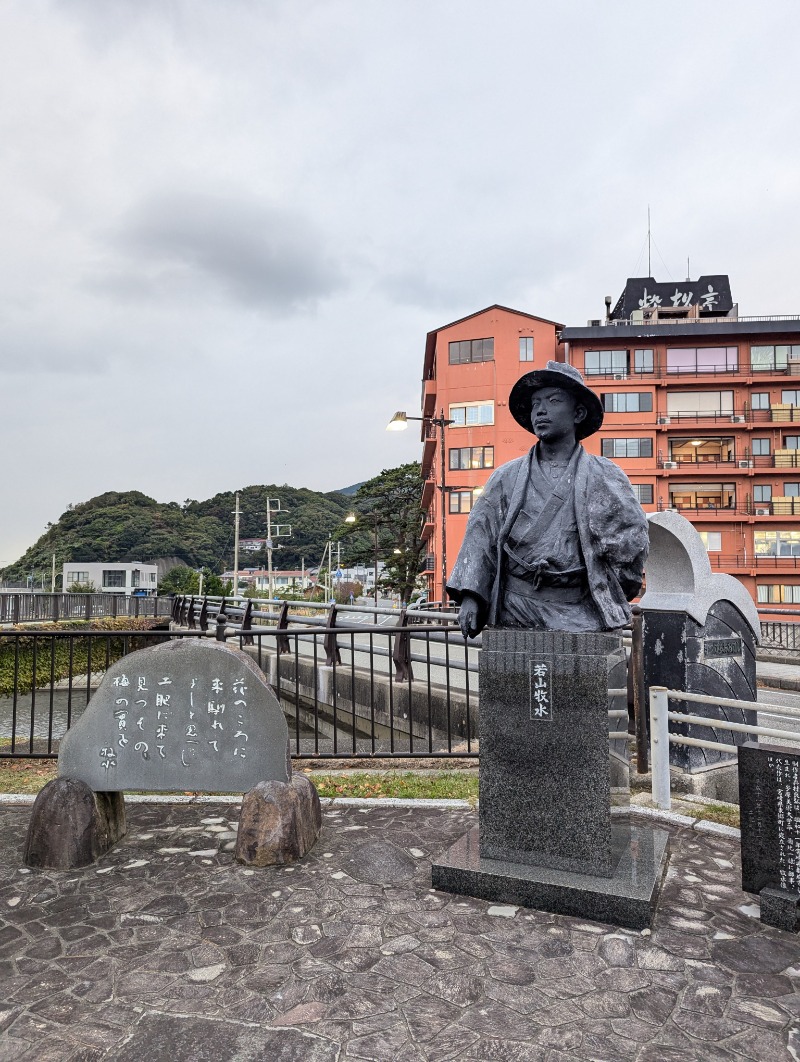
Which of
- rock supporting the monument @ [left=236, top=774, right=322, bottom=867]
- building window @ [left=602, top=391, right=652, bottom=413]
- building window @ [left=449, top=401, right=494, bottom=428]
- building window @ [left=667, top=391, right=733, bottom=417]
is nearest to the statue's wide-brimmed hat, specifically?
rock supporting the monument @ [left=236, top=774, right=322, bottom=867]

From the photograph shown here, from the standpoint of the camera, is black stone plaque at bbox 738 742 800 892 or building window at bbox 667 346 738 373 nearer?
black stone plaque at bbox 738 742 800 892

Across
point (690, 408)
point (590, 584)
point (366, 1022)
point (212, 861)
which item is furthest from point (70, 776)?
point (690, 408)

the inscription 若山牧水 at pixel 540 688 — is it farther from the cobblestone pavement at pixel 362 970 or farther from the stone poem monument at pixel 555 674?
the cobblestone pavement at pixel 362 970

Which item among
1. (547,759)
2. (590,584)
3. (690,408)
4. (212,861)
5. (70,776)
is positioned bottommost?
(212,861)


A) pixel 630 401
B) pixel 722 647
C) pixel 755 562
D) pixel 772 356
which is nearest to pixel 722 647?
pixel 722 647

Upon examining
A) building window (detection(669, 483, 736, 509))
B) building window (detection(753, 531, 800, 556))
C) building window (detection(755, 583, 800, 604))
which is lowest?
building window (detection(755, 583, 800, 604))

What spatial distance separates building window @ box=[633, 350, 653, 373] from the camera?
36.6 metres

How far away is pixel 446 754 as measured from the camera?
6594mm

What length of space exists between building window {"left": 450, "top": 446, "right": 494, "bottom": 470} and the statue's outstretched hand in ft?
101

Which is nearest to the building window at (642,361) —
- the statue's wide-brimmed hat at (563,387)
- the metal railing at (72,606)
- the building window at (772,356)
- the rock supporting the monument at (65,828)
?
the building window at (772,356)

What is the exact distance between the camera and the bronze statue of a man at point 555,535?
3795 millimetres

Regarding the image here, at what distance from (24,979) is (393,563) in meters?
45.9

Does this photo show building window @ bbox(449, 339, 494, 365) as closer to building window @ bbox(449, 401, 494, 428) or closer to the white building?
building window @ bbox(449, 401, 494, 428)

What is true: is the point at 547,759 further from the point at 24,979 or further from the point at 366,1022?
the point at 24,979
